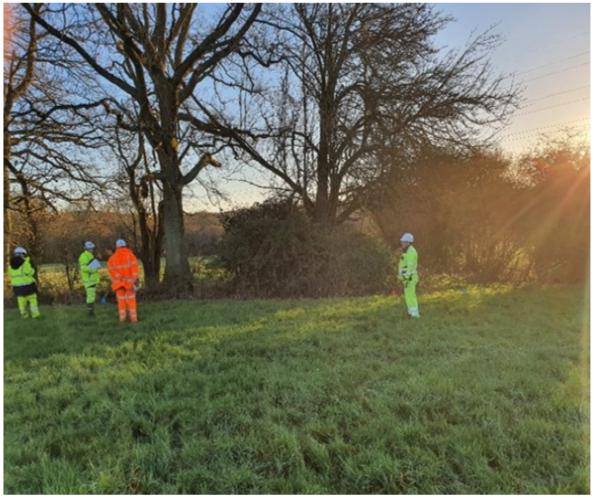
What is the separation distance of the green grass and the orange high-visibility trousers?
3.22ft

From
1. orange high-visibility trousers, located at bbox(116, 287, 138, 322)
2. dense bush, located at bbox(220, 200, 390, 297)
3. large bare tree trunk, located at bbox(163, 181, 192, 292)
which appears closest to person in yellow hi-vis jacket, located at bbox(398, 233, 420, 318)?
dense bush, located at bbox(220, 200, 390, 297)

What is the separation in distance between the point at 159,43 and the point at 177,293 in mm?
7807

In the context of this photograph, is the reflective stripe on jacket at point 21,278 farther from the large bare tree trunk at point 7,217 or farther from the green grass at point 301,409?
the large bare tree trunk at point 7,217

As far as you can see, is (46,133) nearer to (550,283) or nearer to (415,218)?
(415,218)

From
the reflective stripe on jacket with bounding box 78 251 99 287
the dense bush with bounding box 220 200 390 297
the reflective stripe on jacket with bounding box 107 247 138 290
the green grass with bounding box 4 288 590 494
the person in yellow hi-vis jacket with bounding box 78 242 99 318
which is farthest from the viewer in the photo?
the dense bush with bounding box 220 200 390 297

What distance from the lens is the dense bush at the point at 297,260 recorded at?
12.4 meters

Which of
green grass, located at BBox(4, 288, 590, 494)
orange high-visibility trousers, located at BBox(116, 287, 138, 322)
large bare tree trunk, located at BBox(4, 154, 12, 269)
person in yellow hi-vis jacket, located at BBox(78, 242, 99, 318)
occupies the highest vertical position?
large bare tree trunk, located at BBox(4, 154, 12, 269)

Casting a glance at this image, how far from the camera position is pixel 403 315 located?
28.0 feet

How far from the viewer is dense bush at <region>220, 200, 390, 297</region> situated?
12.4 m

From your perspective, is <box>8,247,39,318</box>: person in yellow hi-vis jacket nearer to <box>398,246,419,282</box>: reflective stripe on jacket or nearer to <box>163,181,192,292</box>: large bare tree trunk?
<box>163,181,192,292</box>: large bare tree trunk

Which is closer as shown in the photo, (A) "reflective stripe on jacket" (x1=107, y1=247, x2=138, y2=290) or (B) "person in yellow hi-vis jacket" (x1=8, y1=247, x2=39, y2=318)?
(A) "reflective stripe on jacket" (x1=107, y1=247, x2=138, y2=290)

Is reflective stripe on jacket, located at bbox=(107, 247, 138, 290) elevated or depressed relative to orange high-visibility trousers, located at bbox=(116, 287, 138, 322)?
elevated

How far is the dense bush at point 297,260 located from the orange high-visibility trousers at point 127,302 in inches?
163

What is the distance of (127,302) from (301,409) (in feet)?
19.9
